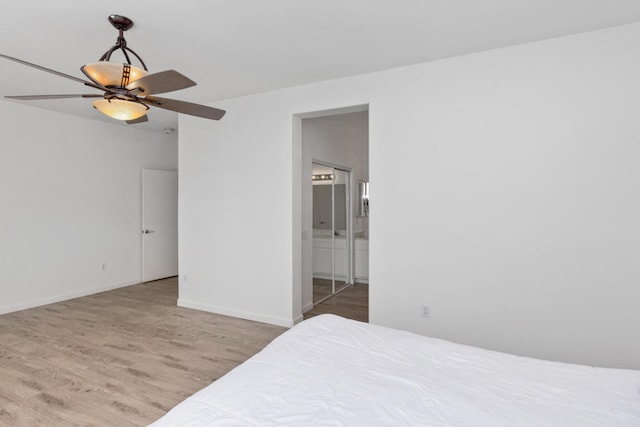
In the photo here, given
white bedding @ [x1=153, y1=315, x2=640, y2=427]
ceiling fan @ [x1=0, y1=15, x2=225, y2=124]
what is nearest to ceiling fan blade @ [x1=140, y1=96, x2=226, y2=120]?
ceiling fan @ [x1=0, y1=15, x2=225, y2=124]

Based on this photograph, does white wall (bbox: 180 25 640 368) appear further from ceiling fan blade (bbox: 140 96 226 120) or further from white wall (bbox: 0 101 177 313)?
white wall (bbox: 0 101 177 313)

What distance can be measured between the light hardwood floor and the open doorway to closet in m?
1.18

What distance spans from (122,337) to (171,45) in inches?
110

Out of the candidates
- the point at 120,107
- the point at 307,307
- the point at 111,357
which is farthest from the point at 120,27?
the point at 307,307

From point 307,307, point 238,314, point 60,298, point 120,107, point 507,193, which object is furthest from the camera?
point 60,298

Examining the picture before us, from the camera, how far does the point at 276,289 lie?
389cm

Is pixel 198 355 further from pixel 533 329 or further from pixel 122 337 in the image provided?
pixel 533 329

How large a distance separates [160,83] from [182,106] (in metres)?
0.40

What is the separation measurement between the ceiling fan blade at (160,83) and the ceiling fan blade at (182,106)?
146 millimetres

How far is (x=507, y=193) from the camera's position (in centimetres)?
281

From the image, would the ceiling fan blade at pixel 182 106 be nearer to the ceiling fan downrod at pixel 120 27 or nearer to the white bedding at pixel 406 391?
the ceiling fan downrod at pixel 120 27

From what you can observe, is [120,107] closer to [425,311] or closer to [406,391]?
[406,391]

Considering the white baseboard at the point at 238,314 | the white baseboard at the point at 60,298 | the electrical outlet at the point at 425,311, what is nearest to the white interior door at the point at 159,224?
the white baseboard at the point at 60,298

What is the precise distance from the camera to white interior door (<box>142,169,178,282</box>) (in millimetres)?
5797
